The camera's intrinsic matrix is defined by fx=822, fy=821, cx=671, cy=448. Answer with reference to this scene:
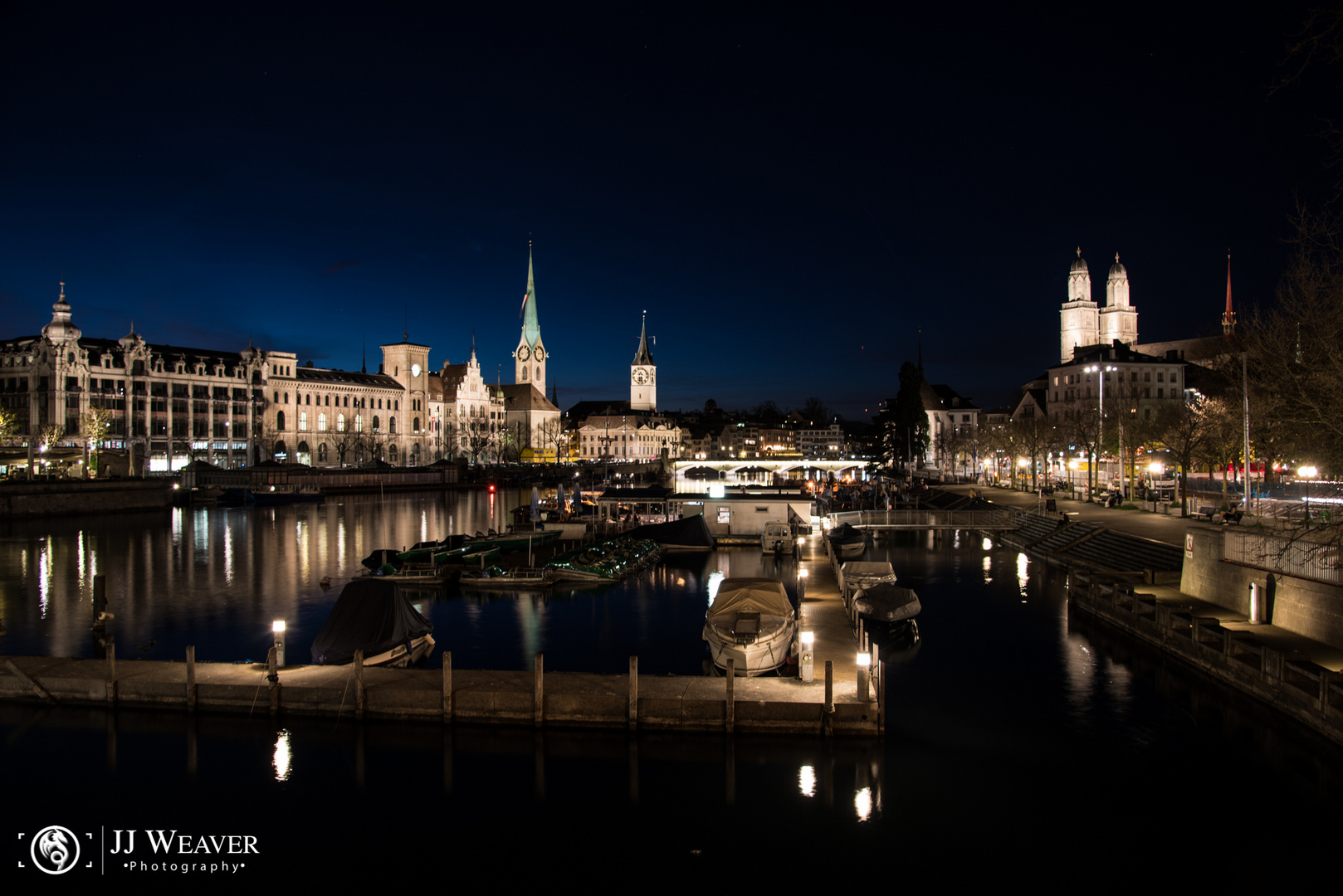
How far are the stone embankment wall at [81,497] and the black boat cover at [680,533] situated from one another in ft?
182

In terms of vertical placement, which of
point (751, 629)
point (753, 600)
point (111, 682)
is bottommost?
point (111, 682)

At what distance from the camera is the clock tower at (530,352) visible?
192500 millimetres

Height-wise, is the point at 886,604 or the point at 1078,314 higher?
the point at 1078,314

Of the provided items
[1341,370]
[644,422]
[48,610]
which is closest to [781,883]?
[1341,370]

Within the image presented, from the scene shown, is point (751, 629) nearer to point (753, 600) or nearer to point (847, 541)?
point (753, 600)

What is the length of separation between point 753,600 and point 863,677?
20.8 feet

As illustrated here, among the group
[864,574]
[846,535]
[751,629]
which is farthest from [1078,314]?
[751,629]

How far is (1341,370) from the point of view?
17.7 metres

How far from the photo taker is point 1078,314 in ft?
461

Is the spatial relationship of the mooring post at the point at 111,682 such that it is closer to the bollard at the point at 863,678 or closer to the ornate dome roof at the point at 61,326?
the bollard at the point at 863,678

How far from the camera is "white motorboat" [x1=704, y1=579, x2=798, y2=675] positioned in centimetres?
2233

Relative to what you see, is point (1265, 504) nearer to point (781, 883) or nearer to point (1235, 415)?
point (1235, 415)

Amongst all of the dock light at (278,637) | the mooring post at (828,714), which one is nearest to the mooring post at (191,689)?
the dock light at (278,637)

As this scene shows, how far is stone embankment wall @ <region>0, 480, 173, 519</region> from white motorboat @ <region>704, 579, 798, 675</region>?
72691 mm
